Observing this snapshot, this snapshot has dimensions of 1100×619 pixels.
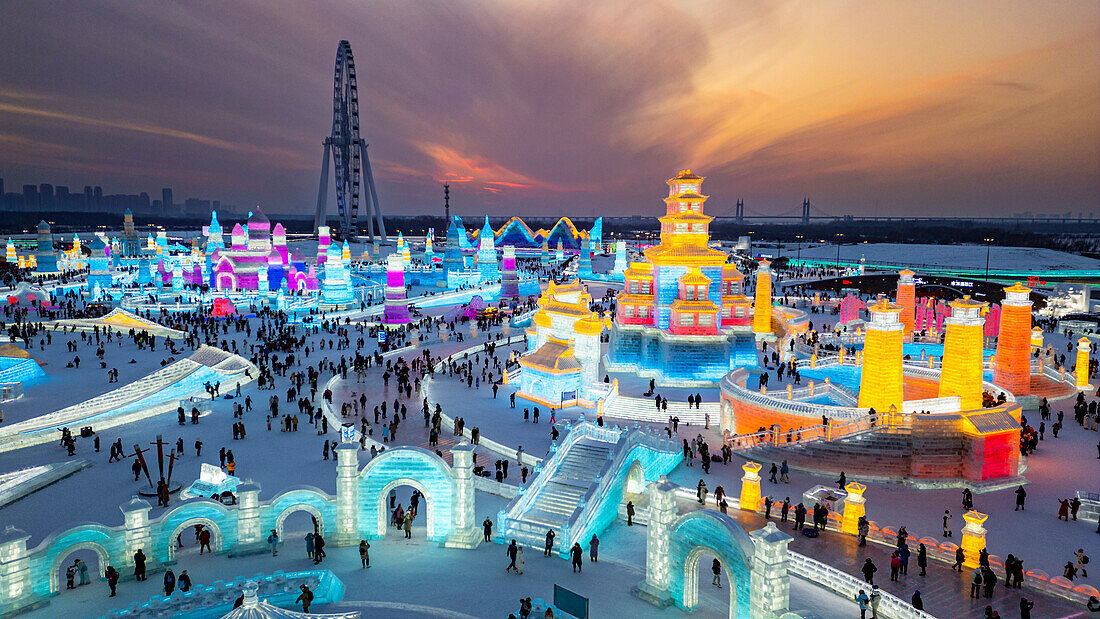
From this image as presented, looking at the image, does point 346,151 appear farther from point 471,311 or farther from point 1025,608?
point 1025,608

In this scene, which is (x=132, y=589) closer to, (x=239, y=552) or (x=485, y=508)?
(x=239, y=552)

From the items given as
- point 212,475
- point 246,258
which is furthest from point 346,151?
point 212,475

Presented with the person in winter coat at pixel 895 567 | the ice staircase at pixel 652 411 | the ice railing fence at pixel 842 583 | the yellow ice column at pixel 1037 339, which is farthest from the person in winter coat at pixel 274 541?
the yellow ice column at pixel 1037 339

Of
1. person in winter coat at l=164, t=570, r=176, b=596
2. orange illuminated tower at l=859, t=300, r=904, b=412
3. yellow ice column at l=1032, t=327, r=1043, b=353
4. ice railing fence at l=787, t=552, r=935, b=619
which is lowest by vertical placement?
ice railing fence at l=787, t=552, r=935, b=619

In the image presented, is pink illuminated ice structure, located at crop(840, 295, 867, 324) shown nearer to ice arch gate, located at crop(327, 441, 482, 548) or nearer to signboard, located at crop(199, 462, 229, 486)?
ice arch gate, located at crop(327, 441, 482, 548)

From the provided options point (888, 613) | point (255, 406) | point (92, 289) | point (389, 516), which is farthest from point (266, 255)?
point (888, 613)

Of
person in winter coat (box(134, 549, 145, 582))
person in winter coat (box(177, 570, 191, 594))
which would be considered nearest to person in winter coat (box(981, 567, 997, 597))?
person in winter coat (box(177, 570, 191, 594))
